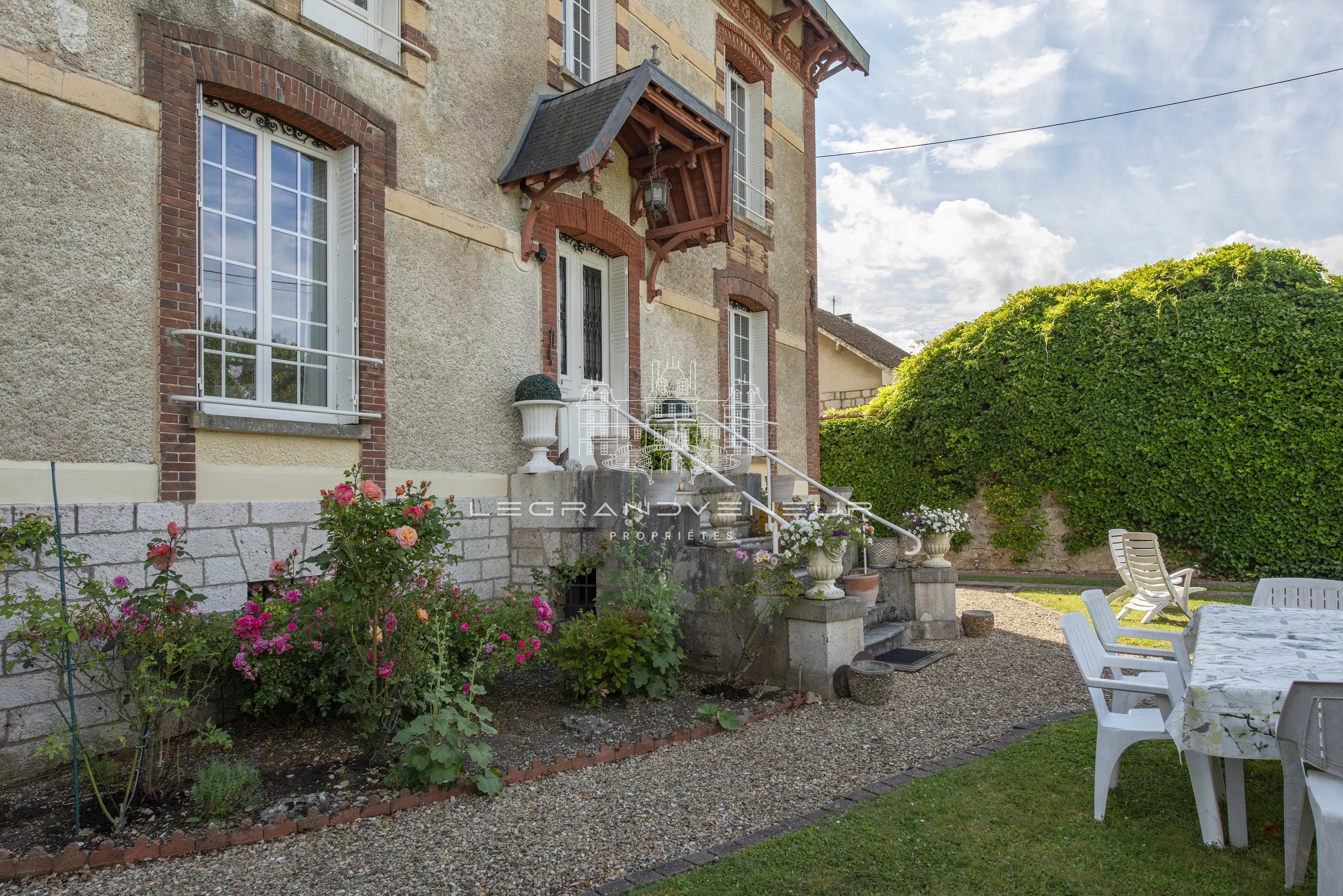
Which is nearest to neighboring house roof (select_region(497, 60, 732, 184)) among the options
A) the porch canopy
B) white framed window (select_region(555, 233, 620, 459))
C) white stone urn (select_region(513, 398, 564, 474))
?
the porch canopy

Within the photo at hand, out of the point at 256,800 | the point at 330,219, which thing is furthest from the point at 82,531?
the point at 330,219

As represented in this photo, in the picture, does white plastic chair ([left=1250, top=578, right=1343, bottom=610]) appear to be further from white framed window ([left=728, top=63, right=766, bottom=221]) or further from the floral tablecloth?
white framed window ([left=728, top=63, right=766, bottom=221])

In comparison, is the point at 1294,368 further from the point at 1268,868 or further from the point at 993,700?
the point at 1268,868

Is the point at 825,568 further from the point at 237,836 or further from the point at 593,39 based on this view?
the point at 593,39

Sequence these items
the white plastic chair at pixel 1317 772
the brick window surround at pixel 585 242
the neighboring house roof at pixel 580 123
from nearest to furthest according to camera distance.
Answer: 1. the white plastic chair at pixel 1317 772
2. the neighboring house roof at pixel 580 123
3. the brick window surround at pixel 585 242

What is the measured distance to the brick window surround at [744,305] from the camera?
9.44 meters

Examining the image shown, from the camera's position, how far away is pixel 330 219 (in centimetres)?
562

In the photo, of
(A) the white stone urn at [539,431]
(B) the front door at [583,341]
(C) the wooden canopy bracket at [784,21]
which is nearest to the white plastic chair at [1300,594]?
(A) the white stone urn at [539,431]

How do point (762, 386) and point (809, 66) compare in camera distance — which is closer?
point (762, 386)

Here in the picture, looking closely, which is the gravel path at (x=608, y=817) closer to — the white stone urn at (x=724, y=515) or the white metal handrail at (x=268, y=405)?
the white stone urn at (x=724, y=515)

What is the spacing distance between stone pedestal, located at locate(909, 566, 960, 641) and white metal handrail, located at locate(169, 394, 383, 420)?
4957mm

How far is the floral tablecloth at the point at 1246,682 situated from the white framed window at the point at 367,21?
20.3ft

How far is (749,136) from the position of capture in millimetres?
10438

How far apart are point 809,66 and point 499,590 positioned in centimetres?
893
